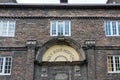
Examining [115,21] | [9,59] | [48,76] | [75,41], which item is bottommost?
[48,76]

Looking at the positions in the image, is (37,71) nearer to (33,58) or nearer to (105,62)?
(33,58)

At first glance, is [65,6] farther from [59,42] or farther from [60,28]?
[59,42]

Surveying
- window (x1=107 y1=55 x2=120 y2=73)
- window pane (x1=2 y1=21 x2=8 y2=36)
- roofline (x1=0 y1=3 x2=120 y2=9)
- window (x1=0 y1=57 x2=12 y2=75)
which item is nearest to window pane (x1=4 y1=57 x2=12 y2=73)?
window (x1=0 y1=57 x2=12 y2=75)

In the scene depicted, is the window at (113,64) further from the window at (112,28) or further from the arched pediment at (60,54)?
the arched pediment at (60,54)

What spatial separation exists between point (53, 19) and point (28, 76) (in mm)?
5723

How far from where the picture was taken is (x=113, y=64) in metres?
20.3

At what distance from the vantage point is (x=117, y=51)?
20.6 meters

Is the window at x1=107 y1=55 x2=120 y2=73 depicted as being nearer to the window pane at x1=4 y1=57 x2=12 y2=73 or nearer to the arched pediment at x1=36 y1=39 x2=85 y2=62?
the arched pediment at x1=36 y1=39 x2=85 y2=62

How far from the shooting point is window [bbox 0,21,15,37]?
69.7ft

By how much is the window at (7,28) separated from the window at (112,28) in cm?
855

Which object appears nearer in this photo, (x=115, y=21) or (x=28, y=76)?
(x=28, y=76)

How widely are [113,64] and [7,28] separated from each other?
9934 mm

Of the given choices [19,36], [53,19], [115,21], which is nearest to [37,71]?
[19,36]

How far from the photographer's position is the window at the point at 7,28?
21234 millimetres
